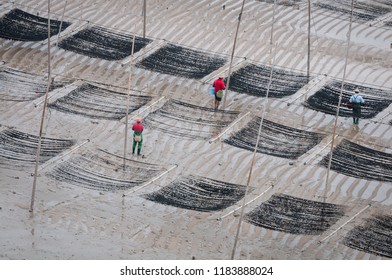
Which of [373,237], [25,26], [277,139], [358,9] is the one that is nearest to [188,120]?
[277,139]

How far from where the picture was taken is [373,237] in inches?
696

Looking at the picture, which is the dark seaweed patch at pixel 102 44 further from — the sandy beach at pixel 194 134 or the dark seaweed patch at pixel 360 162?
the dark seaweed patch at pixel 360 162

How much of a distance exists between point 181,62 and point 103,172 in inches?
197

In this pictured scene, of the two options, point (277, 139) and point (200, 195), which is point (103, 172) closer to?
point (200, 195)

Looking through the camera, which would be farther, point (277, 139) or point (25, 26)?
point (25, 26)

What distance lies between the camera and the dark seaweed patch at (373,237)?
1738 centimetres

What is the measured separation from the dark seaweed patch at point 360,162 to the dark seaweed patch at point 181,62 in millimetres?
3994

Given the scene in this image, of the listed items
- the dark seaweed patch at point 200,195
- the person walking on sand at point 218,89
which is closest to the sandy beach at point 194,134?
the dark seaweed patch at point 200,195

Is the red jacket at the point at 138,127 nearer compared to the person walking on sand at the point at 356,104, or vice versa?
the red jacket at the point at 138,127

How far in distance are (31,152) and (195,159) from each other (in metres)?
2.63

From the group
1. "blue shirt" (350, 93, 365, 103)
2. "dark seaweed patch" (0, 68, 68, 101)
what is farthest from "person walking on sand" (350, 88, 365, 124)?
"dark seaweed patch" (0, 68, 68, 101)

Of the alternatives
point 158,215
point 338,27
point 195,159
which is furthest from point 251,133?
point 338,27

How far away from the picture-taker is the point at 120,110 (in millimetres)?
21703
